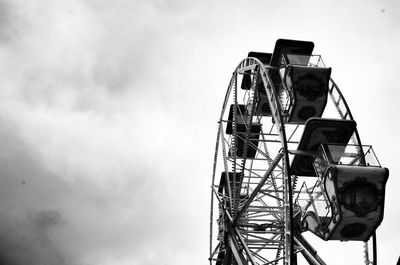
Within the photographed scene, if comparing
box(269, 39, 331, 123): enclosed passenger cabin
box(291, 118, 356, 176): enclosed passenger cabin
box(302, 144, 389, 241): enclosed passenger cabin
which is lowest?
box(302, 144, 389, 241): enclosed passenger cabin

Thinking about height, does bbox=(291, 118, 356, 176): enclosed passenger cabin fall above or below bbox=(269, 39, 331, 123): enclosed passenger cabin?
→ below

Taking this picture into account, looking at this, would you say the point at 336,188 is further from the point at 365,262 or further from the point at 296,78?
the point at 296,78

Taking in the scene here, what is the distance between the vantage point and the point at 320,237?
13.8 metres

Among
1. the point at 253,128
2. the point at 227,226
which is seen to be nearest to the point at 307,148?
the point at 227,226

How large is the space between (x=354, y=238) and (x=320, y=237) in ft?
3.74

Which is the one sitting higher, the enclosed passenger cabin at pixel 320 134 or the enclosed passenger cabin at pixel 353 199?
the enclosed passenger cabin at pixel 320 134

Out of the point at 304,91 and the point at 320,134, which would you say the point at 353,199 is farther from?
the point at 304,91

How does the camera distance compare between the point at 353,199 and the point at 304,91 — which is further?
the point at 304,91

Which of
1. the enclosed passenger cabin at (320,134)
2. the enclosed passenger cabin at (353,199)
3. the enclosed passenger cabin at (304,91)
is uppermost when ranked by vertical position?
the enclosed passenger cabin at (304,91)

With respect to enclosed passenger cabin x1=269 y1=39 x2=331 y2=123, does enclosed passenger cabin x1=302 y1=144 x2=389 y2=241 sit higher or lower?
lower

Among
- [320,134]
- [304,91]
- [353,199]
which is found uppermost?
[304,91]

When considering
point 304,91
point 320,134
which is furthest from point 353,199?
point 304,91

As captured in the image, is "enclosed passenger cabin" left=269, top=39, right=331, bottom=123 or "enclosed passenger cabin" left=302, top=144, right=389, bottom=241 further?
"enclosed passenger cabin" left=269, top=39, right=331, bottom=123

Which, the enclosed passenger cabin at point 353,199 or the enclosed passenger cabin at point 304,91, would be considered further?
the enclosed passenger cabin at point 304,91
